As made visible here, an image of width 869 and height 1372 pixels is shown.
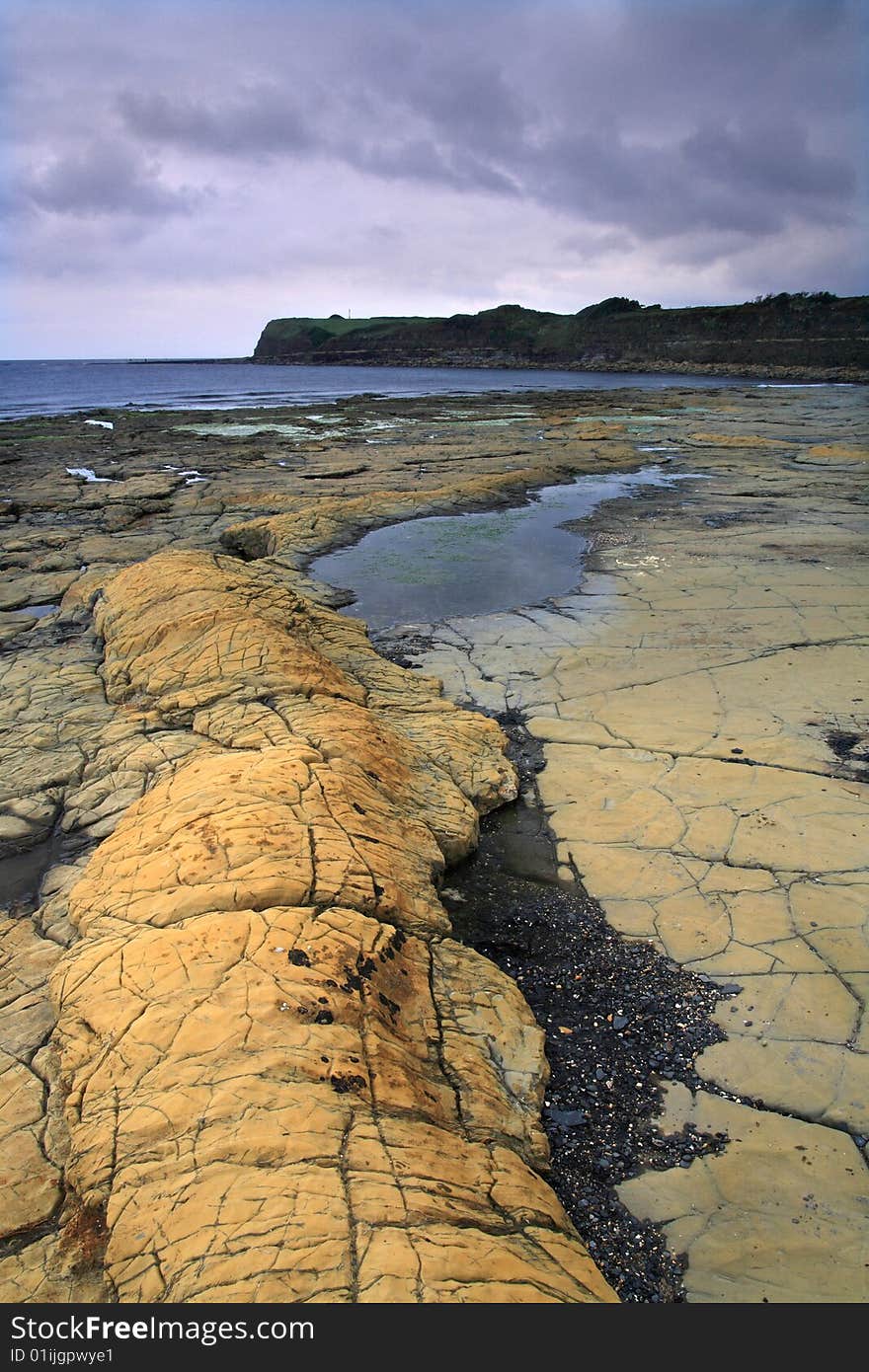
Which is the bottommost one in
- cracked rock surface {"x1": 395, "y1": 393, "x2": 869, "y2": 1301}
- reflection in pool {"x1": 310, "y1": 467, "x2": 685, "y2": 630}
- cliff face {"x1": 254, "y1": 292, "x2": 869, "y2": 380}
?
cracked rock surface {"x1": 395, "y1": 393, "x2": 869, "y2": 1301}

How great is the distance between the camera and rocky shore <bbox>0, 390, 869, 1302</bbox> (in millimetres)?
2164

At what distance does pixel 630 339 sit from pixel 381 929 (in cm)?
9275

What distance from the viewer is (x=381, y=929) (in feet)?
10.7

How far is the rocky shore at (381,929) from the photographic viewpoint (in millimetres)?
2164

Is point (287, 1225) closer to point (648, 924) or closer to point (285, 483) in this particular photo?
point (648, 924)

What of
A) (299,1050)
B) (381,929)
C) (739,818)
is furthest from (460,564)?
(299,1050)

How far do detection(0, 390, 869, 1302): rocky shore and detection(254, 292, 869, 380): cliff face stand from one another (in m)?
62.7

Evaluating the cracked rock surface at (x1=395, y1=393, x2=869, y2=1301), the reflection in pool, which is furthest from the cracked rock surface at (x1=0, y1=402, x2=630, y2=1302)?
the reflection in pool

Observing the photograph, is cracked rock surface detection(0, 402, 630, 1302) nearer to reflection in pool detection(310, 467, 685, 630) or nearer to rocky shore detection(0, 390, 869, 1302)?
rocky shore detection(0, 390, 869, 1302)

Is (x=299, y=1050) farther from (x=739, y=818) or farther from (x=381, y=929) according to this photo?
(x=739, y=818)

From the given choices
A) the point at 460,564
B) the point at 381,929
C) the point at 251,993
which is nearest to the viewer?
the point at 251,993

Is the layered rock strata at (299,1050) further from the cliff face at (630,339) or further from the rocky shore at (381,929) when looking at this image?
the cliff face at (630,339)

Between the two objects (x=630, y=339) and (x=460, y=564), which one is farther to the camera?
(x=630, y=339)

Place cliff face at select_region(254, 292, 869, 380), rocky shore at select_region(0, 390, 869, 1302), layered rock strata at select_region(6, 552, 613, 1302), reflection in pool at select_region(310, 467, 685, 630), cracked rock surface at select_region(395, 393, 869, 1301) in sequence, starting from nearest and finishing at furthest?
layered rock strata at select_region(6, 552, 613, 1302)
rocky shore at select_region(0, 390, 869, 1302)
cracked rock surface at select_region(395, 393, 869, 1301)
reflection in pool at select_region(310, 467, 685, 630)
cliff face at select_region(254, 292, 869, 380)
